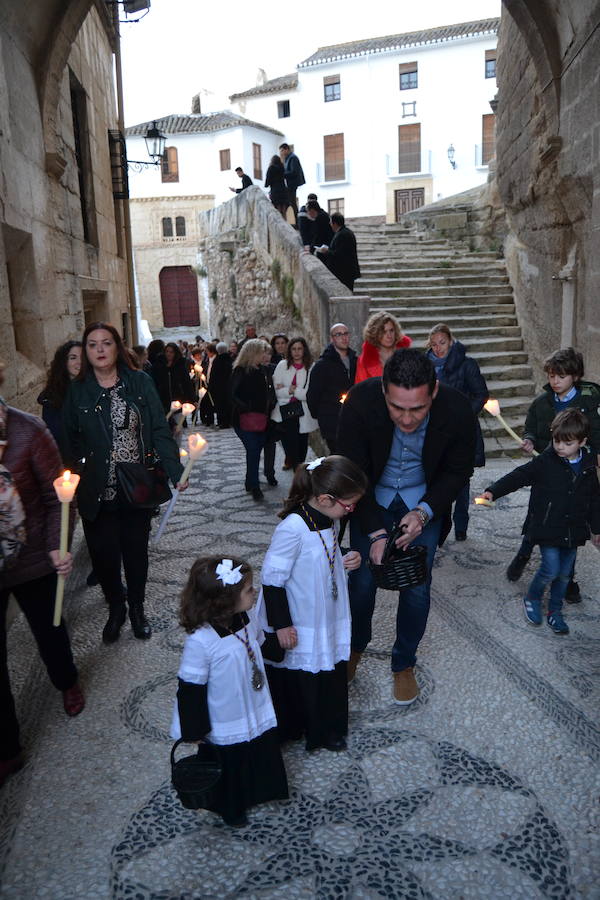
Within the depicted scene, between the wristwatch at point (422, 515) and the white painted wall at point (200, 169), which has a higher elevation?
the white painted wall at point (200, 169)

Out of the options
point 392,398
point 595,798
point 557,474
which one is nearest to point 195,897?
point 595,798

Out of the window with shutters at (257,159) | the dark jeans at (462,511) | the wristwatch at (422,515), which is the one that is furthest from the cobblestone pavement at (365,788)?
the window with shutters at (257,159)

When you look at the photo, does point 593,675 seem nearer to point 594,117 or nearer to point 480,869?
point 480,869

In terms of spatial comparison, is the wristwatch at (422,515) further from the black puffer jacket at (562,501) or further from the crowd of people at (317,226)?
the crowd of people at (317,226)

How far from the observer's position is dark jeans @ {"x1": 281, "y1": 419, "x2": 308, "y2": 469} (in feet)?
22.6

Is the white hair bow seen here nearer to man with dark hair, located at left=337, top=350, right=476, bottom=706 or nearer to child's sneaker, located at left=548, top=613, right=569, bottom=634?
man with dark hair, located at left=337, top=350, right=476, bottom=706

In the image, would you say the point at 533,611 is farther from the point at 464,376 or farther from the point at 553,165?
the point at 553,165

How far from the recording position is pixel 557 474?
12.2ft

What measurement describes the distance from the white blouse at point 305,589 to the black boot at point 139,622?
1290 mm

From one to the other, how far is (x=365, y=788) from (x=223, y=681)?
755mm

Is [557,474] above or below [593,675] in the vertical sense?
above

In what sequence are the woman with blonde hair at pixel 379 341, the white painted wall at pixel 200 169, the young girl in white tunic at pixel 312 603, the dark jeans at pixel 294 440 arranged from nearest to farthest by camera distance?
the young girl in white tunic at pixel 312 603
the woman with blonde hair at pixel 379 341
the dark jeans at pixel 294 440
the white painted wall at pixel 200 169

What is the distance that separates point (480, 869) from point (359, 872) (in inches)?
15.4

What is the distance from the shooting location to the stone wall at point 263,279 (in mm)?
8781
